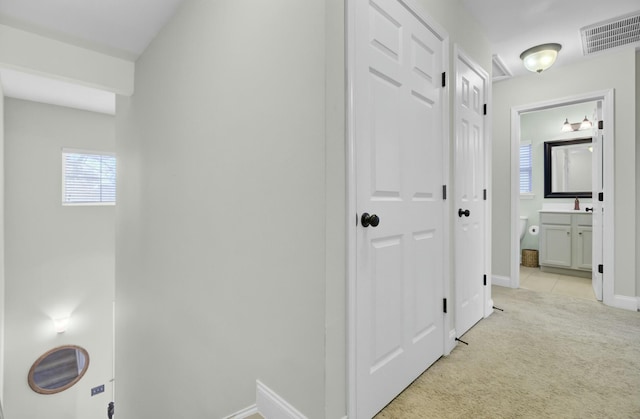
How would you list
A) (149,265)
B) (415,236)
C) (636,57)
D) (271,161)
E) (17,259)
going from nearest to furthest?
(271,161)
(415,236)
(149,265)
(636,57)
(17,259)

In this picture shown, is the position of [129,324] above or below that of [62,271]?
below

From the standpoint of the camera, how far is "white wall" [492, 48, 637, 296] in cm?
293

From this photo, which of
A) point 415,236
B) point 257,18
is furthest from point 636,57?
point 257,18

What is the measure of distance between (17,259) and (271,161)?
181 inches

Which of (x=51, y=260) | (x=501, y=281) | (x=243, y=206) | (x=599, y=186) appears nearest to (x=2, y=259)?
(x=51, y=260)

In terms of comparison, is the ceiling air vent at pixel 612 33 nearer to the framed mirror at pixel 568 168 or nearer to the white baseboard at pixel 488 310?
the framed mirror at pixel 568 168

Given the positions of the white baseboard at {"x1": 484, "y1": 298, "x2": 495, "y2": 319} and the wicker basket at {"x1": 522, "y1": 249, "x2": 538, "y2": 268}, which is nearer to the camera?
the white baseboard at {"x1": 484, "y1": 298, "x2": 495, "y2": 319}

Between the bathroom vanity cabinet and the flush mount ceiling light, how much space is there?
2341 mm

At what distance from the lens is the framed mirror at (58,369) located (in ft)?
13.8

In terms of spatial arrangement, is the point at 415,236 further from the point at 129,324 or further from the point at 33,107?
the point at 33,107

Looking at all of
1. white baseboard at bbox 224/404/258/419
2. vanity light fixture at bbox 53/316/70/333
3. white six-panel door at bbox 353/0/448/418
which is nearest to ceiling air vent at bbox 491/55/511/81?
white six-panel door at bbox 353/0/448/418

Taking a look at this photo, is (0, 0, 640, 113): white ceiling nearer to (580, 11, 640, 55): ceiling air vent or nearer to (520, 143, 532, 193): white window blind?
(580, 11, 640, 55): ceiling air vent

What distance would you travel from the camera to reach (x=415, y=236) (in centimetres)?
170

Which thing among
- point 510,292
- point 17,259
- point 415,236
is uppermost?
point 415,236
